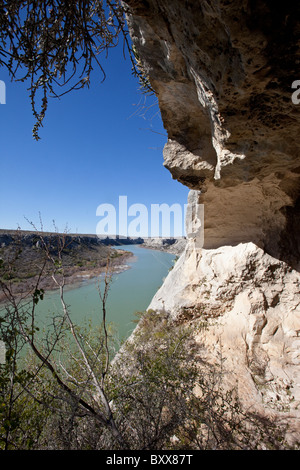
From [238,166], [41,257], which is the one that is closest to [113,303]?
[41,257]

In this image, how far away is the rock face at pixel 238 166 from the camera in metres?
1.24

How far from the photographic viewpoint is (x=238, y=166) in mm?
2113

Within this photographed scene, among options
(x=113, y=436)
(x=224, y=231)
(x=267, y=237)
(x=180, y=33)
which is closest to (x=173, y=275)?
(x=224, y=231)

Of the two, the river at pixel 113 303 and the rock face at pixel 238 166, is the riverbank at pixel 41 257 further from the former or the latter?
the river at pixel 113 303

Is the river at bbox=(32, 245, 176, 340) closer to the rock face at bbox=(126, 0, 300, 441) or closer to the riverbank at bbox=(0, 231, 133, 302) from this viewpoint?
the riverbank at bbox=(0, 231, 133, 302)

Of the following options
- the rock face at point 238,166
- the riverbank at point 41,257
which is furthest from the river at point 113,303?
the rock face at point 238,166

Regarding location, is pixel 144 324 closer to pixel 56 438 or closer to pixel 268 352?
pixel 268 352

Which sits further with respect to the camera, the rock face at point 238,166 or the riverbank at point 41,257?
the riverbank at point 41,257

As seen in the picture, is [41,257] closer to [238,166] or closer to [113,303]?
[238,166]

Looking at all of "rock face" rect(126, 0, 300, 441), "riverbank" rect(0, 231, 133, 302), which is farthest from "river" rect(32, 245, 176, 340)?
"rock face" rect(126, 0, 300, 441)

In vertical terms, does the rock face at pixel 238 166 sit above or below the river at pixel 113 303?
above

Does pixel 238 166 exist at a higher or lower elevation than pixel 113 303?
higher

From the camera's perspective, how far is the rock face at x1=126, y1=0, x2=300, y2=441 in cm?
124

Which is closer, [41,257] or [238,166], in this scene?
[238,166]
